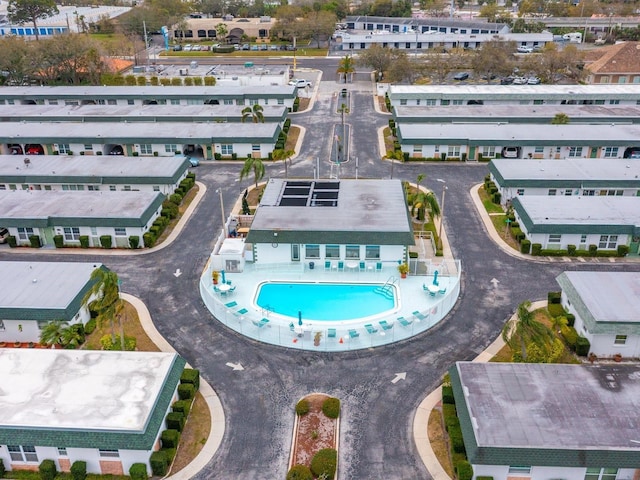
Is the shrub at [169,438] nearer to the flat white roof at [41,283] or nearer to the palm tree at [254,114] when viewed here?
the flat white roof at [41,283]

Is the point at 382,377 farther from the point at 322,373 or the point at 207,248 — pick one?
the point at 207,248

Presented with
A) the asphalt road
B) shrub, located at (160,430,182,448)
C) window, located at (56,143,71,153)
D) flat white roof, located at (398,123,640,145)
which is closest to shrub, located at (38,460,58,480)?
shrub, located at (160,430,182,448)

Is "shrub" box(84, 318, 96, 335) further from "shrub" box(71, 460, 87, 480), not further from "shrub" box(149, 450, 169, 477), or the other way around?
"shrub" box(149, 450, 169, 477)

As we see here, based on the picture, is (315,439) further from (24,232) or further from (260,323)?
(24,232)

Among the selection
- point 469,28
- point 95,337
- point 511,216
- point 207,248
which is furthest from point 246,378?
point 469,28

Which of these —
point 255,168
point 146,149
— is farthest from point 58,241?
point 146,149
